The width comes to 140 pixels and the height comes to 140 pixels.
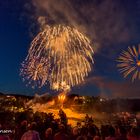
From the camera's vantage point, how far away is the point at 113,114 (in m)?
26.3

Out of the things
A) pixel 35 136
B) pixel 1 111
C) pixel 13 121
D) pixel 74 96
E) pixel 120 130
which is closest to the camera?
pixel 35 136

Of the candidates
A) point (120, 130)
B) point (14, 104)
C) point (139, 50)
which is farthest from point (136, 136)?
point (14, 104)

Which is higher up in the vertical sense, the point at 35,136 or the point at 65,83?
the point at 65,83

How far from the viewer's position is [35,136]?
32.2 feet

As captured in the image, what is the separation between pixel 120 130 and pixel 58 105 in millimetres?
17984

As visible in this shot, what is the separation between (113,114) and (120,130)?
15.5m

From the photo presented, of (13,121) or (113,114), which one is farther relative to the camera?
(113,114)

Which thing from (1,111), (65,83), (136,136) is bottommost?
(136,136)

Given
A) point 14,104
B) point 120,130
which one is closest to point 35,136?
point 120,130

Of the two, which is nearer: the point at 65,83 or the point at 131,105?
the point at 65,83

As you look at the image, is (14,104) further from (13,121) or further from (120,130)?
(120,130)

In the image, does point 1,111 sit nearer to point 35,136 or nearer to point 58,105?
point 58,105

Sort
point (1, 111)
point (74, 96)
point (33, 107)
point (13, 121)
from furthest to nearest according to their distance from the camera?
1. point (74, 96)
2. point (33, 107)
3. point (1, 111)
4. point (13, 121)

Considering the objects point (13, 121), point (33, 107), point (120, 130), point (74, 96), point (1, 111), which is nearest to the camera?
point (120, 130)
